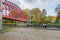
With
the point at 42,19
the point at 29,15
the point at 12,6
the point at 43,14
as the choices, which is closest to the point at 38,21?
the point at 42,19

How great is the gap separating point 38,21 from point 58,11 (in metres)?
10.8

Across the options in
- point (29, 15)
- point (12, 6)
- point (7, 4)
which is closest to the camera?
point (7, 4)

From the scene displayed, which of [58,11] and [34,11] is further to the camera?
[34,11]

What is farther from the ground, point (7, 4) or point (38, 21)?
point (7, 4)

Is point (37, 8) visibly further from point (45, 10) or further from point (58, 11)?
point (58, 11)

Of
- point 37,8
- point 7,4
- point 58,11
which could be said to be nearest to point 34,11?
point 37,8

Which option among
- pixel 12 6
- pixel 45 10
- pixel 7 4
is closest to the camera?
pixel 7 4

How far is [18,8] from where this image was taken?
280 feet

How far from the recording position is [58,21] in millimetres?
70688

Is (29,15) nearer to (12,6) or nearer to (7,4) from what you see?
(12,6)

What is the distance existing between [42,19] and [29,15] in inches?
752

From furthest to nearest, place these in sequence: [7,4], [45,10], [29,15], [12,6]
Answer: [29,15]
[45,10]
[12,6]
[7,4]

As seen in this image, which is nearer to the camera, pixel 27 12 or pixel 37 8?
pixel 37 8

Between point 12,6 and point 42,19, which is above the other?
point 12,6
